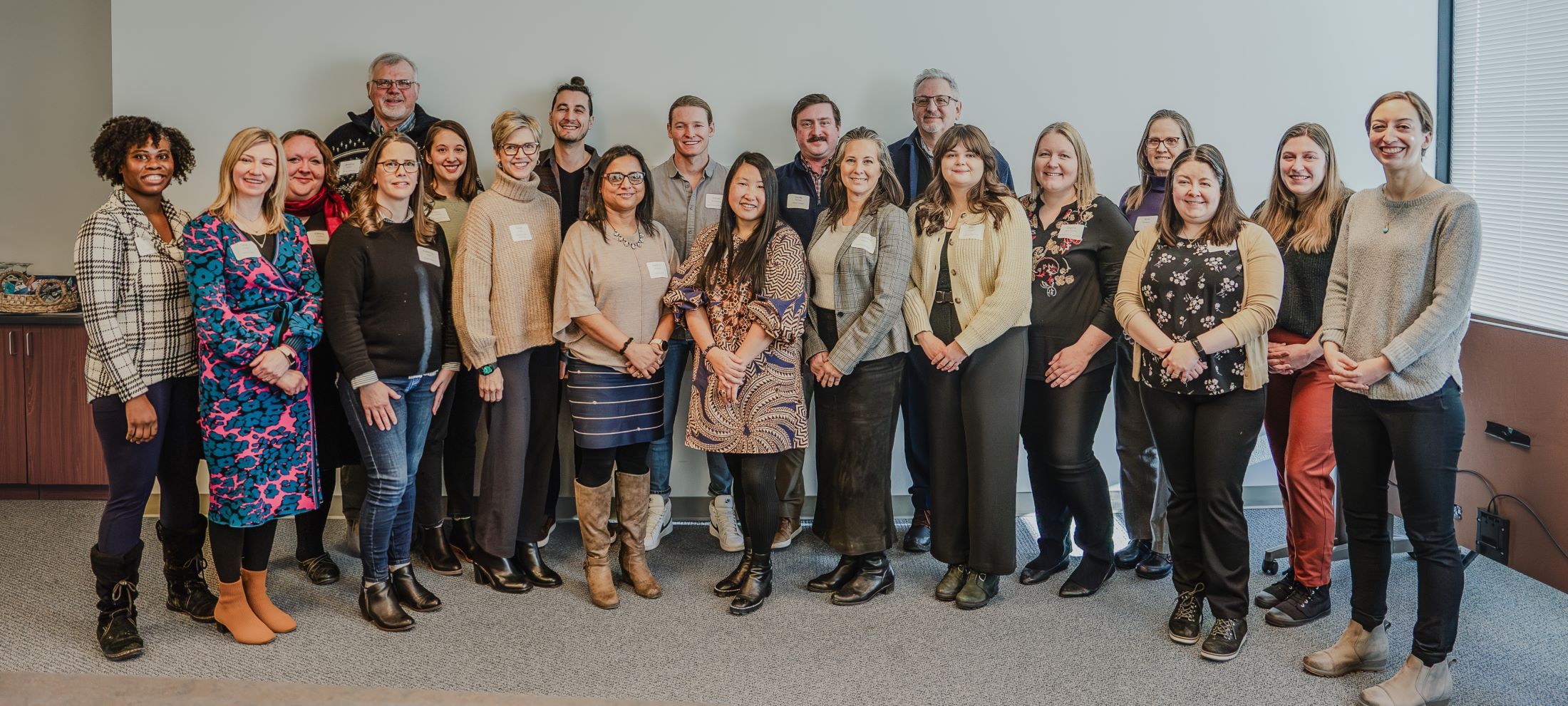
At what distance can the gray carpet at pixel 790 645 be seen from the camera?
2.64 m

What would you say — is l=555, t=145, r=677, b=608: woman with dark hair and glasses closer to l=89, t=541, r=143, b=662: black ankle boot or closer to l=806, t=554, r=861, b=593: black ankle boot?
l=806, t=554, r=861, b=593: black ankle boot

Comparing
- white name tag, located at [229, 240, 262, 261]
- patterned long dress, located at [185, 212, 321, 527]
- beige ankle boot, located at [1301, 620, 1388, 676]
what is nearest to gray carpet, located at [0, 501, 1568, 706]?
beige ankle boot, located at [1301, 620, 1388, 676]

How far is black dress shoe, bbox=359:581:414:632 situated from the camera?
9.84 ft

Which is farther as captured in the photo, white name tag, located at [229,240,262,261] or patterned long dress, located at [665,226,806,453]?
patterned long dress, located at [665,226,806,453]

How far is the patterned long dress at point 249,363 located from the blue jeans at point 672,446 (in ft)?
4.29

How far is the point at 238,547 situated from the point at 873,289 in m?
2.09

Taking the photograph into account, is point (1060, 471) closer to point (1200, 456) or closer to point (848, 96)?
point (1200, 456)

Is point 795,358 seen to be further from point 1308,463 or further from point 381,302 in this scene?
point 1308,463

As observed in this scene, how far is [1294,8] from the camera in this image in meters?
4.18

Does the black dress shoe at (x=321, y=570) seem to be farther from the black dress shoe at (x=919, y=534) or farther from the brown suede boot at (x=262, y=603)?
the black dress shoe at (x=919, y=534)

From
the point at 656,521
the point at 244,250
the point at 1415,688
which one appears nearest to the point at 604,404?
the point at 656,521

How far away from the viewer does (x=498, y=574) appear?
3340 millimetres

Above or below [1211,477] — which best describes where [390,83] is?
above

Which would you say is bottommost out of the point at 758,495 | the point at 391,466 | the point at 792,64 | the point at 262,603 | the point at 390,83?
the point at 262,603
